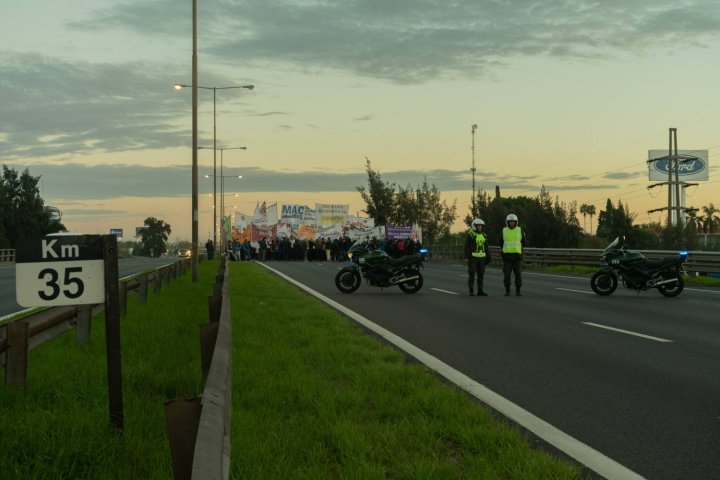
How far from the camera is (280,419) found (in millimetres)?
5871

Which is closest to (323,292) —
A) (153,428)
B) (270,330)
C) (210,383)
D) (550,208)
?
(270,330)

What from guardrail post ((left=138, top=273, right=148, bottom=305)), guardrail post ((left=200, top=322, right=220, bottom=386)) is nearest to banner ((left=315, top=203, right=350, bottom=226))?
guardrail post ((left=138, top=273, right=148, bottom=305))

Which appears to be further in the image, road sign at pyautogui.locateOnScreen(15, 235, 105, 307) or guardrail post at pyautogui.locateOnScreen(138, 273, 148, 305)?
guardrail post at pyautogui.locateOnScreen(138, 273, 148, 305)

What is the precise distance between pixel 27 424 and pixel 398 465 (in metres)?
2.46

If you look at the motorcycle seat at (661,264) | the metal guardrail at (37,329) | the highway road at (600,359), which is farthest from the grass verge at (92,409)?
the motorcycle seat at (661,264)

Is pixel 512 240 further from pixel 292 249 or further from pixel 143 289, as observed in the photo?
pixel 292 249

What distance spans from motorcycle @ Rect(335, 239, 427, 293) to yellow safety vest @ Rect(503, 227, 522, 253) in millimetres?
1864

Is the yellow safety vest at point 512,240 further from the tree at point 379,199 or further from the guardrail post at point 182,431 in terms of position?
the tree at point 379,199

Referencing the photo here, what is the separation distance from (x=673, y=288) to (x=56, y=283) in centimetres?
1620

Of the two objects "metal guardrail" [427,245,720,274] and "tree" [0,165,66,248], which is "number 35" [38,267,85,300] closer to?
"metal guardrail" [427,245,720,274]

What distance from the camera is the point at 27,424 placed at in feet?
18.1

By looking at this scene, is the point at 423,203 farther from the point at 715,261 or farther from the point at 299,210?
the point at 715,261

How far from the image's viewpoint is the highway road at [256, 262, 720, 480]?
5.56 metres

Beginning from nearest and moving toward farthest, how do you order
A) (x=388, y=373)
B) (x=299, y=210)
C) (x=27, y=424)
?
(x=27, y=424) → (x=388, y=373) → (x=299, y=210)
